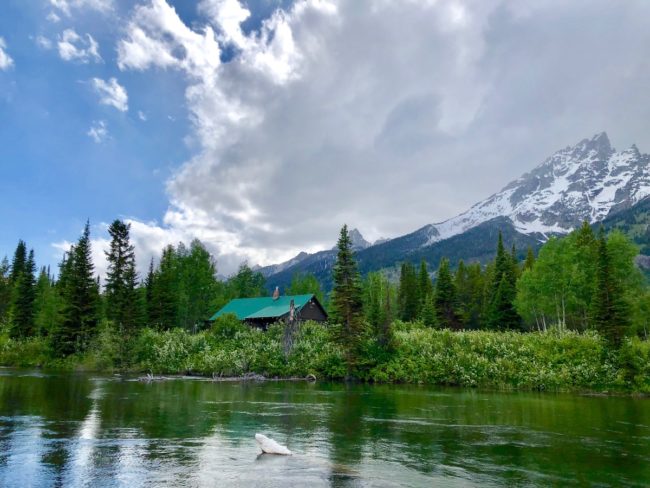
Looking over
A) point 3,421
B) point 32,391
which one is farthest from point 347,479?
point 32,391

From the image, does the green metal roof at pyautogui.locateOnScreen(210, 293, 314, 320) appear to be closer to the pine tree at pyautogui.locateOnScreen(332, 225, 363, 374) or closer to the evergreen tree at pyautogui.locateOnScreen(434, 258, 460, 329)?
the pine tree at pyautogui.locateOnScreen(332, 225, 363, 374)

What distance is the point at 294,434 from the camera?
66.0 ft

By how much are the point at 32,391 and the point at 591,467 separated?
34.7 m

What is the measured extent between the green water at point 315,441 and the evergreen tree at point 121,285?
31044mm

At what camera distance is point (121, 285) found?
72.3 metres

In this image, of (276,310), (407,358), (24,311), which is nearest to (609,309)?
(407,358)

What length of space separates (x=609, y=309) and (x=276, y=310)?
139ft

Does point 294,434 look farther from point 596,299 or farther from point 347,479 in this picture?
point 596,299

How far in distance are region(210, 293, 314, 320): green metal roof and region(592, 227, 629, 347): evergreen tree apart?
1514 inches

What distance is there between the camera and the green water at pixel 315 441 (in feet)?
44.7

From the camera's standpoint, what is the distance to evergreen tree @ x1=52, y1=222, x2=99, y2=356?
220 ft

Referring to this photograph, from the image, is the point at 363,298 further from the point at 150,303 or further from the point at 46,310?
the point at 46,310

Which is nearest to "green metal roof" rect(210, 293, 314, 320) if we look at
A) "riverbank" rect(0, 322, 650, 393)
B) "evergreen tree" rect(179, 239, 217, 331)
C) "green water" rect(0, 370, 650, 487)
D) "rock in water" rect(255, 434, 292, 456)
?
"riverbank" rect(0, 322, 650, 393)

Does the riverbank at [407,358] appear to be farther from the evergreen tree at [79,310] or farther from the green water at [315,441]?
the green water at [315,441]
